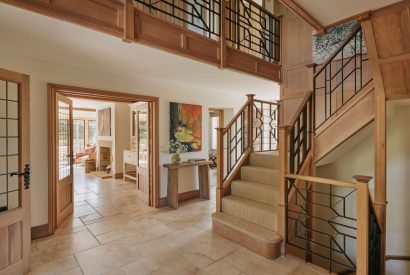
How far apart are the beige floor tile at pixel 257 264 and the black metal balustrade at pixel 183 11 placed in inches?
115

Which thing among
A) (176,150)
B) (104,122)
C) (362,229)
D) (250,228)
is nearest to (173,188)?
(176,150)

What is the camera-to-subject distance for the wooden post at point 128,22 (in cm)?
241

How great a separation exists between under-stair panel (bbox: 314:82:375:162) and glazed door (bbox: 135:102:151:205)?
315 cm

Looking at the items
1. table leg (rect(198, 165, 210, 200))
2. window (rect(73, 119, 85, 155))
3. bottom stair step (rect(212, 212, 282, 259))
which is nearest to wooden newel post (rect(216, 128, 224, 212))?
bottom stair step (rect(212, 212, 282, 259))

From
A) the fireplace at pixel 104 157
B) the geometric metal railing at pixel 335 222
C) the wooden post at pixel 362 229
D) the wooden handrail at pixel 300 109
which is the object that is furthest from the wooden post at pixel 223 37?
the fireplace at pixel 104 157

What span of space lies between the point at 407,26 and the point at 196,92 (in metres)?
3.75

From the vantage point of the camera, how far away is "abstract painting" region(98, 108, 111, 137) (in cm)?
763

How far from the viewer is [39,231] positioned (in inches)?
129

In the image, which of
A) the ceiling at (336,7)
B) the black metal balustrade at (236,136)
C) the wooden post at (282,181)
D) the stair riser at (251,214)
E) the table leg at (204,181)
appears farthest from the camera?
the table leg at (204,181)

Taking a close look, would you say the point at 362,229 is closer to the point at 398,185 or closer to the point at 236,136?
the point at 398,185

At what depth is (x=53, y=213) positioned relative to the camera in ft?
11.2

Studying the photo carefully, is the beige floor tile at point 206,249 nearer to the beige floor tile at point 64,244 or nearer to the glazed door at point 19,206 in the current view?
the beige floor tile at point 64,244

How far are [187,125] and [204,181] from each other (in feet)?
4.40

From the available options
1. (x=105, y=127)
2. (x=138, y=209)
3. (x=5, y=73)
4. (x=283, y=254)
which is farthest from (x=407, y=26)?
(x=105, y=127)
